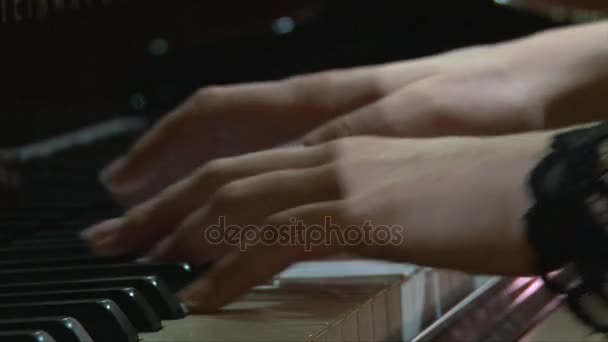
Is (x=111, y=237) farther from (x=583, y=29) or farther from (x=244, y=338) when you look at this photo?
(x=583, y=29)

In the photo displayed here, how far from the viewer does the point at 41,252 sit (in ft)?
2.52

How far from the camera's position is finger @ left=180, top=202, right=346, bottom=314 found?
0.65 m

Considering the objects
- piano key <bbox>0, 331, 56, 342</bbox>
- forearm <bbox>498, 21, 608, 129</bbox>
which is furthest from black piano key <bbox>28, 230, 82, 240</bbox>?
forearm <bbox>498, 21, 608, 129</bbox>

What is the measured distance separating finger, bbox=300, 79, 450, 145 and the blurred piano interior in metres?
0.14

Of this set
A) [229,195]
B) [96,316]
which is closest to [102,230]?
[229,195]

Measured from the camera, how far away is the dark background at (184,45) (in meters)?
0.98

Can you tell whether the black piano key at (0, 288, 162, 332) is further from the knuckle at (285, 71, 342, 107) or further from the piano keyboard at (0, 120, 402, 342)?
the knuckle at (285, 71, 342, 107)

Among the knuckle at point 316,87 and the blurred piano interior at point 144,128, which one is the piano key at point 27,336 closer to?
the blurred piano interior at point 144,128

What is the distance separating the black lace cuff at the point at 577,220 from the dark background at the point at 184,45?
1.93ft

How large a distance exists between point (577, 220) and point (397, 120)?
37cm

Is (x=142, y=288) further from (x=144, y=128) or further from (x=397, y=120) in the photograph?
(x=144, y=128)

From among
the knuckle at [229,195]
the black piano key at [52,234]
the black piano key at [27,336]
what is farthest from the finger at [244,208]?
the black piano key at [27,336]

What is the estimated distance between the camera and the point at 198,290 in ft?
2.15

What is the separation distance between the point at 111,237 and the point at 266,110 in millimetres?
248
